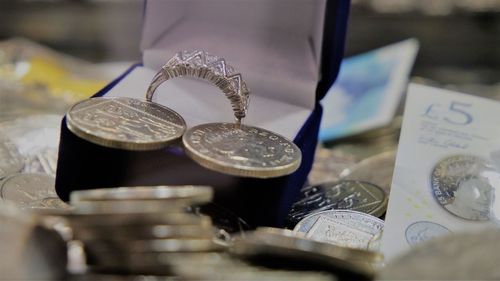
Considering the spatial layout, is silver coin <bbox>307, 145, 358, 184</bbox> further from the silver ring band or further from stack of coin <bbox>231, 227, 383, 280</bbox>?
stack of coin <bbox>231, 227, 383, 280</bbox>

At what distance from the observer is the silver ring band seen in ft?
1.73

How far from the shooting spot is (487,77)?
4.60ft

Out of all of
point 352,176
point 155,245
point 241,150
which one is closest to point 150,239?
point 155,245

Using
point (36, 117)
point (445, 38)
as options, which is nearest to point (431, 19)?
point (445, 38)

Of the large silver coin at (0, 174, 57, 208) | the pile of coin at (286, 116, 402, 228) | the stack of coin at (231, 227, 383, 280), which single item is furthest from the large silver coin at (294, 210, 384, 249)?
the large silver coin at (0, 174, 57, 208)

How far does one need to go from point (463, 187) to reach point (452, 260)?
0.20 meters

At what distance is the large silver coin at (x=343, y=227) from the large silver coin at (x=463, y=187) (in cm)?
6

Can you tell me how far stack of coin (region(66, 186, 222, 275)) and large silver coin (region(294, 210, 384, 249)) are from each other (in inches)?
6.2

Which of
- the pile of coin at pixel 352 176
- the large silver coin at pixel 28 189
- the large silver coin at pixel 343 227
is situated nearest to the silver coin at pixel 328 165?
the pile of coin at pixel 352 176

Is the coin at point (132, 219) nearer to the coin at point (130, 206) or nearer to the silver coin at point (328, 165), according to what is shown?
the coin at point (130, 206)

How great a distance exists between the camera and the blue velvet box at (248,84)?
1.61 feet

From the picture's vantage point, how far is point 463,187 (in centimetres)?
55

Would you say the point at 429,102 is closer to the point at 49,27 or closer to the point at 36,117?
the point at 36,117

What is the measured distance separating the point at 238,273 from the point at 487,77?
1195 millimetres
